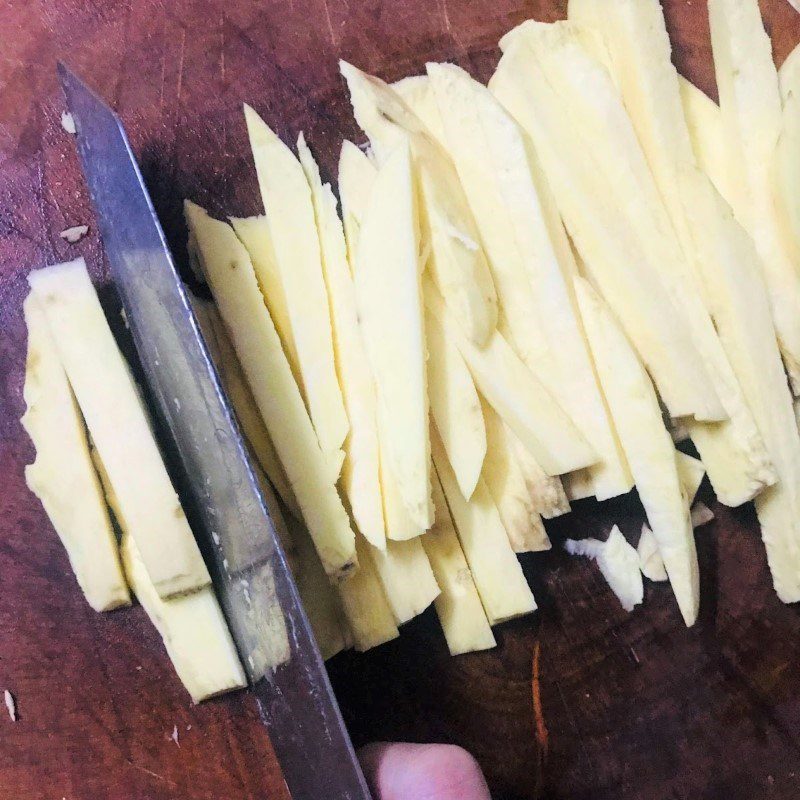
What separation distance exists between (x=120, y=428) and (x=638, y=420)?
1072mm

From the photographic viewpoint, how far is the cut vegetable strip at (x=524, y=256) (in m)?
1.54

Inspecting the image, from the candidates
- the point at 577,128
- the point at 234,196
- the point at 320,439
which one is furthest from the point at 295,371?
the point at 577,128

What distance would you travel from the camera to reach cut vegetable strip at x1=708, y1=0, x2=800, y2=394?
5.40 ft

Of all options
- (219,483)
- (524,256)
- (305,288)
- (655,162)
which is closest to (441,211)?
(524,256)

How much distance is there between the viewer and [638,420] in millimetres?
1552

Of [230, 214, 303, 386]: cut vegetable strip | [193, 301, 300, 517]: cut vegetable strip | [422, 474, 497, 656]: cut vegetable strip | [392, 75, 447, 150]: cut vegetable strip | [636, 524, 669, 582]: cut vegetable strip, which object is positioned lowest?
[636, 524, 669, 582]: cut vegetable strip

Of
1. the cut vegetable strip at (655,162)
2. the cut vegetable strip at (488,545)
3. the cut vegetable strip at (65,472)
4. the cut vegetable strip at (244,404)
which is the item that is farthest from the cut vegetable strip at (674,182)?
the cut vegetable strip at (65,472)

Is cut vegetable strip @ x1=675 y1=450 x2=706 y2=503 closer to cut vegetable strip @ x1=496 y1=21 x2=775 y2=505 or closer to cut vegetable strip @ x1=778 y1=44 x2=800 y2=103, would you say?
cut vegetable strip @ x1=496 y1=21 x2=775 y2=505

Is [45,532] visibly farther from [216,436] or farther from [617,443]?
[617,443]

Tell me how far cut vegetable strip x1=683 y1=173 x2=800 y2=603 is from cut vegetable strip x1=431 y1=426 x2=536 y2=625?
629 mm

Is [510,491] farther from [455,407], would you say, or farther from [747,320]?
[747,320]

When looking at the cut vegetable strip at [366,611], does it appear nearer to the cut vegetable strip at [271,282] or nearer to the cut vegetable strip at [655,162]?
the cut vegetable strip at [271,282]

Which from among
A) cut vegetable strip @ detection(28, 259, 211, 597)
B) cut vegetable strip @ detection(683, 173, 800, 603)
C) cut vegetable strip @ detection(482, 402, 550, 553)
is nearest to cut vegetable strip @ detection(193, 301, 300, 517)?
cut vegetable strip @ detection(28, 259, 211, 597)

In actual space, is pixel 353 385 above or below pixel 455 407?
above
